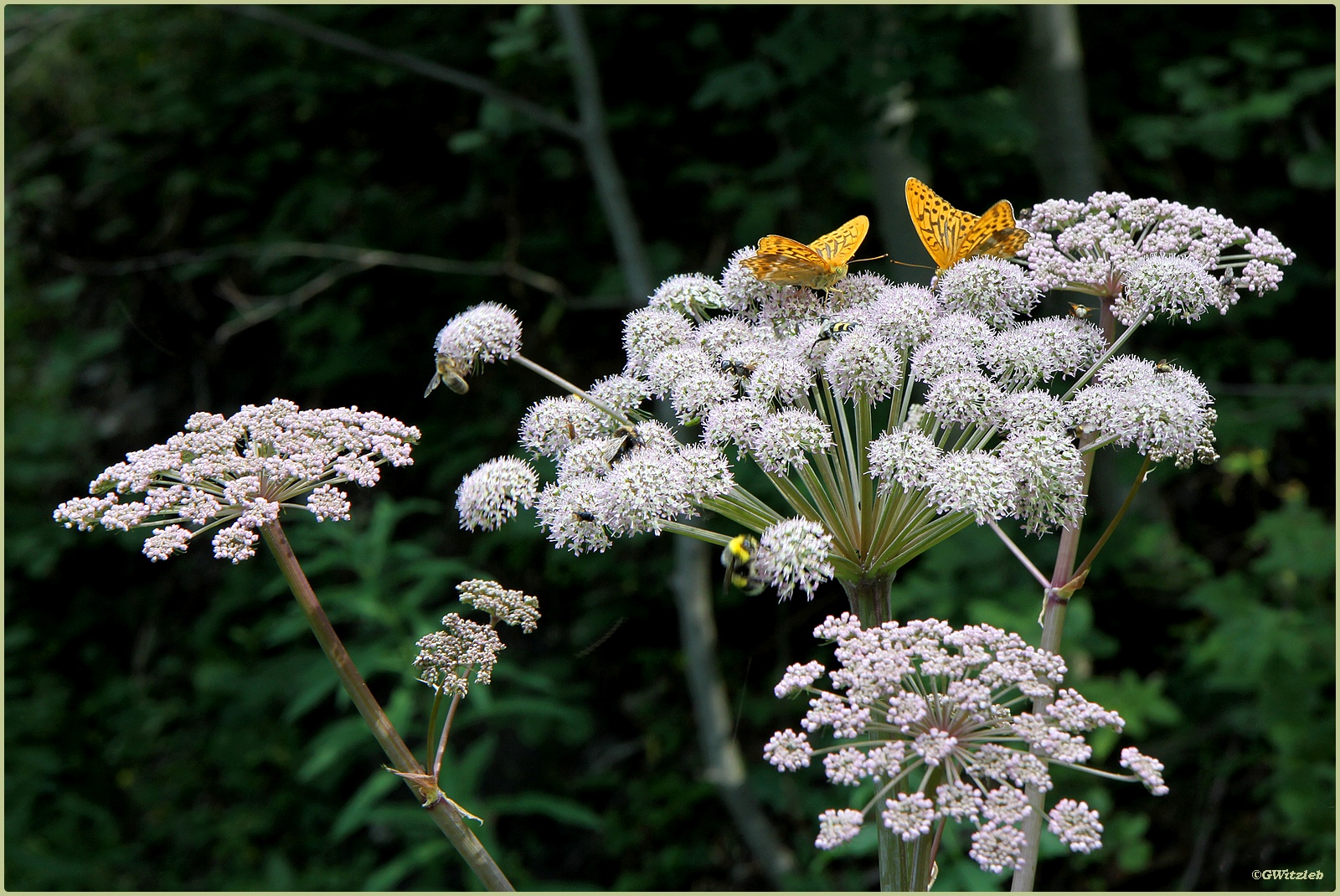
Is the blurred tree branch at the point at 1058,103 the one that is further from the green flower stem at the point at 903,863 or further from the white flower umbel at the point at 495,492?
the green flower stem at the point at 903,863

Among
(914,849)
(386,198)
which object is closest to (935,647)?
(914,849)

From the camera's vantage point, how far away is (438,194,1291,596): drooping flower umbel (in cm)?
190

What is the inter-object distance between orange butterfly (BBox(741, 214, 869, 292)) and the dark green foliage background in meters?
3.19

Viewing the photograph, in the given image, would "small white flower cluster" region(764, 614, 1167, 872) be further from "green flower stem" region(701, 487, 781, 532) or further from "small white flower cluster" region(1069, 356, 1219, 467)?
"small white flower cluster" region(1069, 356, 1219, 467)

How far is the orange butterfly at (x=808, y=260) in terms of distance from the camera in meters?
2.13

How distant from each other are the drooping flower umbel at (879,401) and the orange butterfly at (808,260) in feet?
0.15

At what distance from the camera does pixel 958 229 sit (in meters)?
2.24

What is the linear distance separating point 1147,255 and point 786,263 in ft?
2.73

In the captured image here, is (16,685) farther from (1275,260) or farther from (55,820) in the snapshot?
(1275,260)

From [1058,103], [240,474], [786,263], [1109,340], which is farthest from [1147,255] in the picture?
[1058,103]

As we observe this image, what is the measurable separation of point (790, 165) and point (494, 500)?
4.53m

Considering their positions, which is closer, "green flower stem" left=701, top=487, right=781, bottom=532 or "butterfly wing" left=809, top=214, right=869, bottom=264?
"green flower stem" left=701, top=487, right=781, bottom=532

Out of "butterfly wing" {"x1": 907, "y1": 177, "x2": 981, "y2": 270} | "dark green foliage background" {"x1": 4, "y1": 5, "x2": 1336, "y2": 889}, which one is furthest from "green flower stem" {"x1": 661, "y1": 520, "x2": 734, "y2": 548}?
"dark green foliage background" {"x1": 4, "y1": 5, "x2": 1336, "y2": 889}

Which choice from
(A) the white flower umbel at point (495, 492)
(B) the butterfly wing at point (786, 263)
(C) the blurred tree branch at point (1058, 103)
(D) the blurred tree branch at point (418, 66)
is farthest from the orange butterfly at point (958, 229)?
(C) the blurred tree branch at point (1058, 103)
